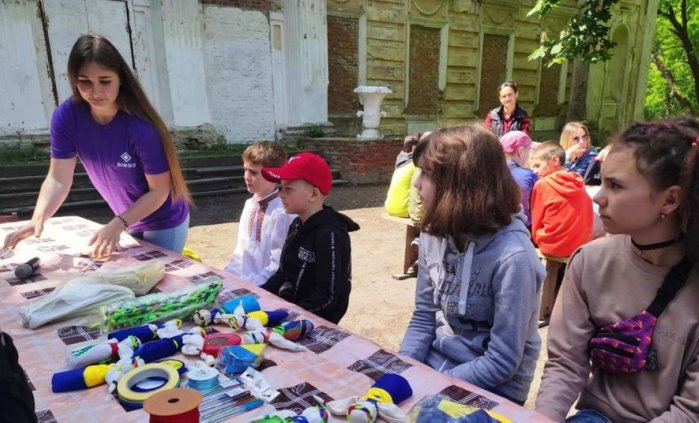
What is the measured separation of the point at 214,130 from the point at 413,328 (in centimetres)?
844

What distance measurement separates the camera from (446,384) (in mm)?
1221

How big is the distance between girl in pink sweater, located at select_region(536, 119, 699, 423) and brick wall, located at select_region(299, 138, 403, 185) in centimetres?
767

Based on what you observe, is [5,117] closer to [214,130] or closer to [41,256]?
[214,130]

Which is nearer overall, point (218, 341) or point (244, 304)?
point (218, 341)

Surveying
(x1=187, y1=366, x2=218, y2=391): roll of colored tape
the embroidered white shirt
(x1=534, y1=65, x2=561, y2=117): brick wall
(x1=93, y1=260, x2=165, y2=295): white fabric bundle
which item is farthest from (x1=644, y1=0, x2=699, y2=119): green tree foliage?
(x1=187, y1=366, x2=218, y2=391): roll of colored tape

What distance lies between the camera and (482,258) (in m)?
1.52

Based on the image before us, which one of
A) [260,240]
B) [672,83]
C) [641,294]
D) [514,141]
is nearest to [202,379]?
[641,294]

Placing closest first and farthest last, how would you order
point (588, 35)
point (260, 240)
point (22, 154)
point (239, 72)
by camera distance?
point (260, 240) → point (22, 154) → point (588, 35) → point (239, 72)

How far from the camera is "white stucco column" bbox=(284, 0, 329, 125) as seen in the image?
32.5 ft

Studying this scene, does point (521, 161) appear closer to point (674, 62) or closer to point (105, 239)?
point (105, 239)

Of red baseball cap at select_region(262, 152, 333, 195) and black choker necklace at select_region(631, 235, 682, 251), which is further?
red baseball cap at select_region(262, 152, 333, 195)

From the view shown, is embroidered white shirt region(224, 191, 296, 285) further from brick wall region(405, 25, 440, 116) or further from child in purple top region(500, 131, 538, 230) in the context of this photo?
brick wall region(405, 25, 440, 116)

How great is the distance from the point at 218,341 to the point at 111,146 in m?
1.27

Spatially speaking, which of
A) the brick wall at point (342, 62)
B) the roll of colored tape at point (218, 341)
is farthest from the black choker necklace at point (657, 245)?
the brick wall at point (342, 62)
